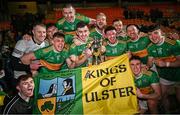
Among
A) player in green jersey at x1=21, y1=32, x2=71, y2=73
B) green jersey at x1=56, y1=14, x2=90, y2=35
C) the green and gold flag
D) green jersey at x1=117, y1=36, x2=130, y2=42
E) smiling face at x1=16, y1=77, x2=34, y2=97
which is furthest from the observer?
green jersey at x1=56, y1=14, x2=90, y2=35

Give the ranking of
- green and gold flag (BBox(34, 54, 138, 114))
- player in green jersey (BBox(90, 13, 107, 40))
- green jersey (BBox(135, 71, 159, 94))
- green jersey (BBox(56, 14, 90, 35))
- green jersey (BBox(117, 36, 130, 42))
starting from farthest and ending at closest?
green jersey (BBox(56, 14, 90, 35))
player in green jersey (BBox(90, 13, 107, 40))
green jersey (BBox(117, 36, 130, 42))
green jersey (BBox(135, 71, 159, 94))
green and gold flag (BBox(34, 54, 138, 114))

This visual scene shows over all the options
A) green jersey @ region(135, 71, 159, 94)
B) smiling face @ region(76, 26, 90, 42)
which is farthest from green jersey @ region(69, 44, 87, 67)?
green jersey @ region(135, 71, 159, 94)

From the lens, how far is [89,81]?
5.98 m

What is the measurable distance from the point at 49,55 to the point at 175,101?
9.03 feet

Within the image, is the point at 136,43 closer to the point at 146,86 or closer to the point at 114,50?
the point at 114,50

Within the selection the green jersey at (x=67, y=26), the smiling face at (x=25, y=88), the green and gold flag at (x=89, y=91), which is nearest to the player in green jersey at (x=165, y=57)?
the green and gold flag at (x=89, y=91)

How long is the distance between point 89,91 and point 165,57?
190 cm

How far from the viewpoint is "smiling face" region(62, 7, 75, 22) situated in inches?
294

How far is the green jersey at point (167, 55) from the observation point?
671cm

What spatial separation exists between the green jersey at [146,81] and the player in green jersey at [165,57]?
410 mm

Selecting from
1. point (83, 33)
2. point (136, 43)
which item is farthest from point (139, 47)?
point (83, 33)

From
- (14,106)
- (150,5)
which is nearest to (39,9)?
(150,5)

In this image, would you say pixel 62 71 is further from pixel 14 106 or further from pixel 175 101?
pixel 175 101

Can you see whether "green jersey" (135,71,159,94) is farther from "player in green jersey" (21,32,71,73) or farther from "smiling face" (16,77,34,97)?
"smiling face" (16,77,34,97)
